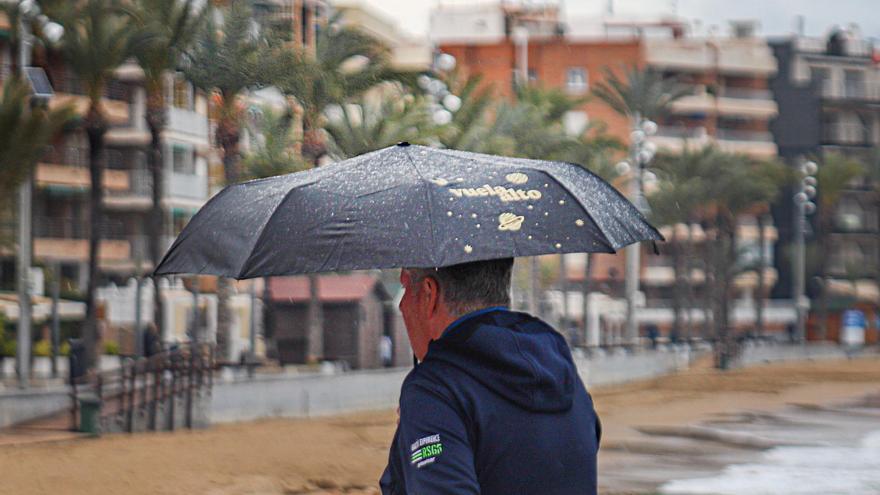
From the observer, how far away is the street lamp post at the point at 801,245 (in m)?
80.9

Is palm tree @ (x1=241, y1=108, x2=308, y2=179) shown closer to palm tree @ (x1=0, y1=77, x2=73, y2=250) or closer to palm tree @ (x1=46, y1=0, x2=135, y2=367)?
palm tree @ (x1=46, y1=0, x2=135, y2=367)

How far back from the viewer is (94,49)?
103ft

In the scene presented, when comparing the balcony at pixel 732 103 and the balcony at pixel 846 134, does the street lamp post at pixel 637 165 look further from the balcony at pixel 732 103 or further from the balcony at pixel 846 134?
the balcony at pixel 846 134

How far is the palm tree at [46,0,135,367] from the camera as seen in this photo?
31.4m

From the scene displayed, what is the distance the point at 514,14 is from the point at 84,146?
4537 cm

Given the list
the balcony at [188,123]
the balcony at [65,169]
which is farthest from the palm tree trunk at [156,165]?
the balcony at [188,123]

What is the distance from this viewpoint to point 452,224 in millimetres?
3295

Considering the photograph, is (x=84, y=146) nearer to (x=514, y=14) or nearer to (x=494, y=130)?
(x=494, y=130)

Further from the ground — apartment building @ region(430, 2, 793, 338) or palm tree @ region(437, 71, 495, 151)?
apartment building @ region(430, 2, 793, 338)

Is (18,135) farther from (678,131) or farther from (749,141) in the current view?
(749,141)

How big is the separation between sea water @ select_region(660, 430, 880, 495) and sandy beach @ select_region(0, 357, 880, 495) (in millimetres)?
439

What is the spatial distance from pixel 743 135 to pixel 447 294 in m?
94.3

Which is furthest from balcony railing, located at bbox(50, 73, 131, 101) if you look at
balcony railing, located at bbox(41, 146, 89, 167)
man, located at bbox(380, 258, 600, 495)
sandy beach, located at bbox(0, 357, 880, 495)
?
man, located at bbox(380, 258, 600, 495)

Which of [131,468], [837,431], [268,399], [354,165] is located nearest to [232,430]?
[268,399]
